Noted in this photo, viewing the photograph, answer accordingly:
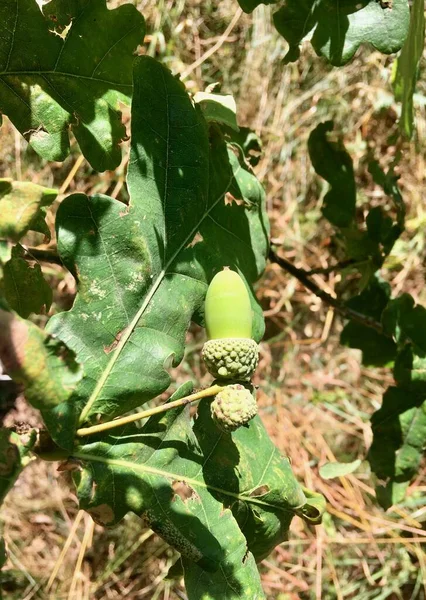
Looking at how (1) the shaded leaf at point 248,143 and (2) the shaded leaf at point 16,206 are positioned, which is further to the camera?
(1) the shaded leaf at point 248,143

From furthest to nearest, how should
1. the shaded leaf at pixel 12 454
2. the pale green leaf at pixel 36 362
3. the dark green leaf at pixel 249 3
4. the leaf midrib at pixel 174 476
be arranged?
the dark green leaf at pixel 249 3 < the leaf midrib at pixel 174 476 < the shaded leaf at pixel 12 454 < the pale green leaf at pixel 36 362

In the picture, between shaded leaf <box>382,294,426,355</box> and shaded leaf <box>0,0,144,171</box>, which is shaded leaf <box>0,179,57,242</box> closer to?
shaded leaf <box>0,0,144,171</box>

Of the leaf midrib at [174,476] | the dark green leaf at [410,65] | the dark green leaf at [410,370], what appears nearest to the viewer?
the leaf midrib at [174,476]

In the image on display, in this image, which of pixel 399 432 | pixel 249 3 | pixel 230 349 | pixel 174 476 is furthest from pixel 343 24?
pixel 399 432

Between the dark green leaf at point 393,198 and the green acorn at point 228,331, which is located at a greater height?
the green acorn at point 228,331

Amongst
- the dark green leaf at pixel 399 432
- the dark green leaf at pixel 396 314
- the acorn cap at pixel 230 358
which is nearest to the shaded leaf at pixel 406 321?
the dark green leaf at pixel 396 314

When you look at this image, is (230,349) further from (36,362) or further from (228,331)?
(36,362)

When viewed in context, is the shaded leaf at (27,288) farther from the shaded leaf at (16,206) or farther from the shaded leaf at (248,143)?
the shaded leaf at (248,143)
